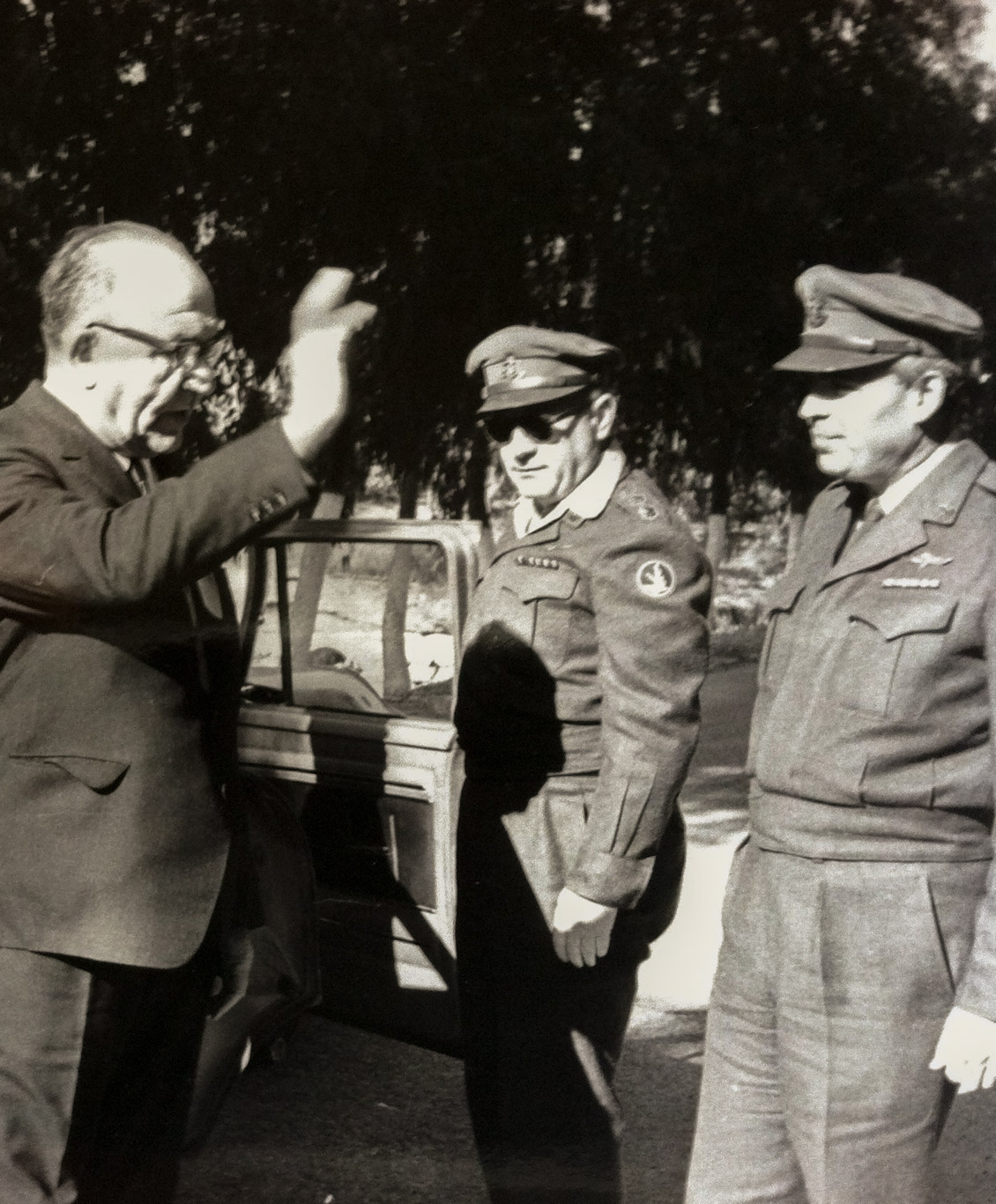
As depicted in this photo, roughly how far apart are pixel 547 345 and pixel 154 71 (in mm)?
5092

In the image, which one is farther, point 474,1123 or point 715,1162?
point 474,1123

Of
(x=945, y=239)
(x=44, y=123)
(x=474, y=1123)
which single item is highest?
(x=44, y=123)

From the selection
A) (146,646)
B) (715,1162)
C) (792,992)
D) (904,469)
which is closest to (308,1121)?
(715,1162)

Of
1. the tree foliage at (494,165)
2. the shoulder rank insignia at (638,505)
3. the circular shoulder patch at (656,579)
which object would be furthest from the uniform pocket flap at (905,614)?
the tree foliage at (494,165)

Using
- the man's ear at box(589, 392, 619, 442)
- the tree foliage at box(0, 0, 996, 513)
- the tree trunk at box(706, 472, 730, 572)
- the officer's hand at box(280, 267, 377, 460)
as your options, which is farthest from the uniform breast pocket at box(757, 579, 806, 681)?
the tree trunk at box(706, 472, 730, 572)

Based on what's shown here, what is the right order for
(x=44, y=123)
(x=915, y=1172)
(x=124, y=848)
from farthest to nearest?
(x=44, y=123) < (x=915, y=1172) < (x=124, y=848)

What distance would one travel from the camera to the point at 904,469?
2133mm

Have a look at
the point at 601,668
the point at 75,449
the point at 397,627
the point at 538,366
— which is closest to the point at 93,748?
the point at 75,449

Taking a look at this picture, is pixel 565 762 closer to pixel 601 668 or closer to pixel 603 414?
pixel 601 668

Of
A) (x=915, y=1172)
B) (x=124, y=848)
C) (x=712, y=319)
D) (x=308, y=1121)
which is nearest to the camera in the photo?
(x=124, y=848)

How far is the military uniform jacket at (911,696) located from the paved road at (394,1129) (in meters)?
1.40

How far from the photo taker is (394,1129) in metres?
3.46

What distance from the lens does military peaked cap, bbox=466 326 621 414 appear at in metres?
2.60

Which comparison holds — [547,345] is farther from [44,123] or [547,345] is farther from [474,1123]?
[44,123]
